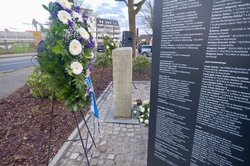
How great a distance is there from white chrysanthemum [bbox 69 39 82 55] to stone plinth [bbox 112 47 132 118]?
1840mm

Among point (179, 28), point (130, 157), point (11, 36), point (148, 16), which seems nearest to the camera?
point (179, 28)

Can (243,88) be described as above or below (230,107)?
above

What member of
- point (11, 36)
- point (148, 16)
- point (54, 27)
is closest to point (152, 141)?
point (54, 27)

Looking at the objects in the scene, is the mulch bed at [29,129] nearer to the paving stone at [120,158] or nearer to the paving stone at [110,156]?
the paving stone at [110,156]

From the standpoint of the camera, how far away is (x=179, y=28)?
4.66 ft

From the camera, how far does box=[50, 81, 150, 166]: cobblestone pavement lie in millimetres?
2469

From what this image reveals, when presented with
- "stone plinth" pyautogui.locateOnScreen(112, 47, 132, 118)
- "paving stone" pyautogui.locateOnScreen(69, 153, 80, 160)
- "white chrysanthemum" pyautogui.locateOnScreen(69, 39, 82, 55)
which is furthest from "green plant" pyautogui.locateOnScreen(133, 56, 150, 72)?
"white chrysanthemum" pyautogui.locateOnScreen(69, 39, 82, 55)

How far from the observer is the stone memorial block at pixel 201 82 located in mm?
1076

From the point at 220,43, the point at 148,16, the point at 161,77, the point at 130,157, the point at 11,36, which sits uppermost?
the point at 148,16

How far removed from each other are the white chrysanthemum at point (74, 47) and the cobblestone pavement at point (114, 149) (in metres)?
1.82

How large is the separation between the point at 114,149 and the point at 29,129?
6.41ft

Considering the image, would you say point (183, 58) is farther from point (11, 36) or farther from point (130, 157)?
point (11, 36)

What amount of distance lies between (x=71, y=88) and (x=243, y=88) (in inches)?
66.6

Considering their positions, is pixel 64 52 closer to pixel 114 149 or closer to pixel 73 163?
pixel 73 163
